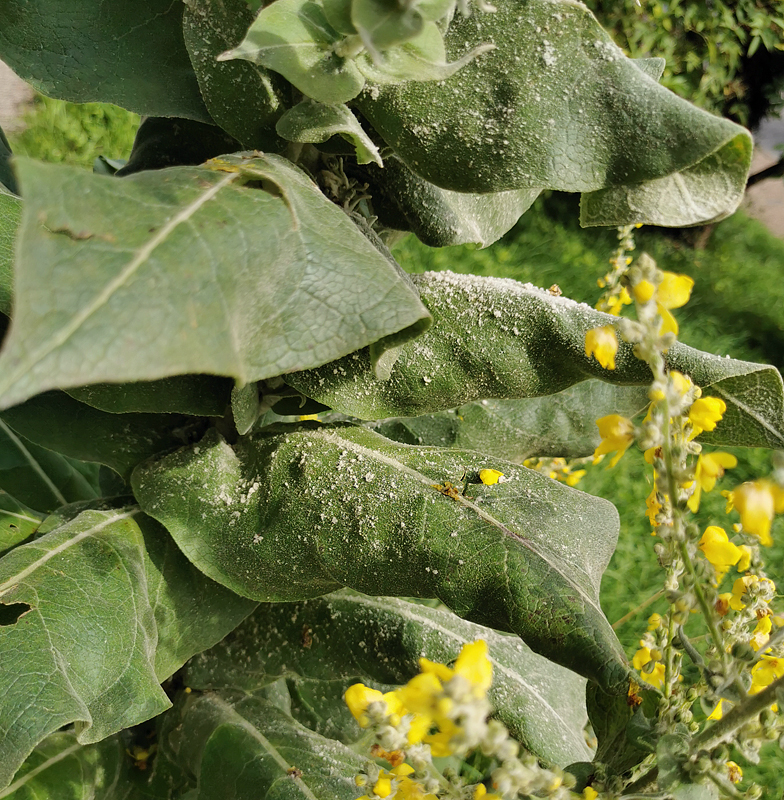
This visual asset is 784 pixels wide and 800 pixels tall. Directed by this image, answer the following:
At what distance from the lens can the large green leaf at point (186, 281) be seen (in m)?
0.39

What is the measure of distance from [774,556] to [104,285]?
2690 mm

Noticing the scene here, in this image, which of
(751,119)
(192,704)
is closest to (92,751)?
(192,704)

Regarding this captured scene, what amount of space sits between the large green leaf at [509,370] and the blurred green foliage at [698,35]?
3462 millimetres

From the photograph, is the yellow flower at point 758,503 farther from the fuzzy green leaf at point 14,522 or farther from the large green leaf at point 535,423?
the fuzzy green leaf at point 14,522

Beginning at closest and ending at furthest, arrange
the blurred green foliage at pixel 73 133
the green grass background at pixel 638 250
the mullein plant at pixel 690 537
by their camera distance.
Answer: the mullein plant at pixel 690 537, the green grass background at pixel 638 250, the blurred green foliage at pixel 73 133

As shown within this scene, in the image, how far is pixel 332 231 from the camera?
0.55 metres

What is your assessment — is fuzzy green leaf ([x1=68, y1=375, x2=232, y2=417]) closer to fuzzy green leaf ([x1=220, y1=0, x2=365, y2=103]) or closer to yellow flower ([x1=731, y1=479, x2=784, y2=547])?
fuzzy green leaf ([x1=220, y1=0, x2=365, y2=103])

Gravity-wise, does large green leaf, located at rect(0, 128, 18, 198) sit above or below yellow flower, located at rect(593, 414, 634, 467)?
below

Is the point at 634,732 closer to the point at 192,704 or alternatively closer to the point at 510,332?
the point at 510,332

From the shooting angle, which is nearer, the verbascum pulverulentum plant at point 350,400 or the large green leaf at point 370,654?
the verbascum pulverulentum plant at point 350,400

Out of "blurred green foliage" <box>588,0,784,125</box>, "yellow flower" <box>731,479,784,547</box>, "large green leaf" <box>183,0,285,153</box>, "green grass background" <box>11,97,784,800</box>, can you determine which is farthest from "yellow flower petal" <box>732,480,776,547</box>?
"blurred green foliage" <box>588,0,784,125</box>

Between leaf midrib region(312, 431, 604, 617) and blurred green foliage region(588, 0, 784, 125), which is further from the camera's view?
blurred green foliage region(588, 0, 784, 125)

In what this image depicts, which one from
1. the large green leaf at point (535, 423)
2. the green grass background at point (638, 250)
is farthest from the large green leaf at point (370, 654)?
the green grass background at point (638, 250)

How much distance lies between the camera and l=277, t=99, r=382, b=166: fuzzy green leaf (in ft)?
1.99
